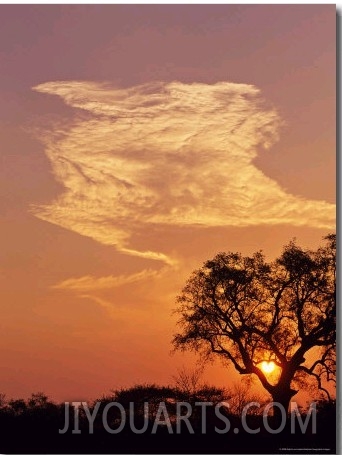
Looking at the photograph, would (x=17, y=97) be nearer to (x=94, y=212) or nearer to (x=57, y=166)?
(x=57, y=166)

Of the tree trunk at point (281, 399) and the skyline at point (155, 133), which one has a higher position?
the skyline at point (155, 133)

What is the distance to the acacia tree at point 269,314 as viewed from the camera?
24734mm

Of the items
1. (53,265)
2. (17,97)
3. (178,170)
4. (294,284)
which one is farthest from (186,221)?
(294,284)

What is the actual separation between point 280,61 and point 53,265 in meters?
6.63

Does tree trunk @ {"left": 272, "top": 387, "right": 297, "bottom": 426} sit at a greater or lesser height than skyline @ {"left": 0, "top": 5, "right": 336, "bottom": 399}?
lesser

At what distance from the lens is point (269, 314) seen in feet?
84.6

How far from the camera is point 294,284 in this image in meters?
25.4

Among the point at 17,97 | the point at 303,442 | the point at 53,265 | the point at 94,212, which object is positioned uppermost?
the point at 17,97

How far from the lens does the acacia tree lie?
2473 cm

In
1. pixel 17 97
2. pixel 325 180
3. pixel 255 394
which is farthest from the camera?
pixel 255 394

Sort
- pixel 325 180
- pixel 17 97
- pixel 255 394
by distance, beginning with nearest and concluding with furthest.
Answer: pixel 325 180 < pixel 17 97 < pixel 255 394

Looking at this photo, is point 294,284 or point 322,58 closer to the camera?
point 322,58

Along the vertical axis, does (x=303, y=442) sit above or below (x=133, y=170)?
below

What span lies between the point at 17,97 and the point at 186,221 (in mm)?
4620
